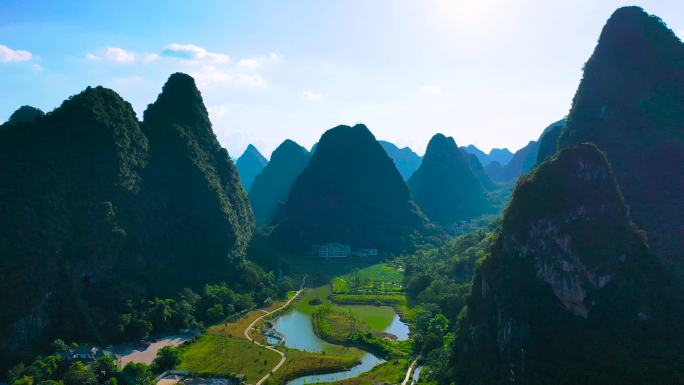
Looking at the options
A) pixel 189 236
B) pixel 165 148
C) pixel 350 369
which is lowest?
pixel 350 369

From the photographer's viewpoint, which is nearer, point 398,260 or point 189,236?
point 189,236

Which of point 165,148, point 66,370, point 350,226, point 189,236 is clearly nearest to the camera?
point 66,370

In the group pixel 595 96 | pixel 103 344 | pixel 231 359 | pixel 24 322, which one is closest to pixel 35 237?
pixel 24 322

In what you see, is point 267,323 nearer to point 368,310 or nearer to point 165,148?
point 368,310

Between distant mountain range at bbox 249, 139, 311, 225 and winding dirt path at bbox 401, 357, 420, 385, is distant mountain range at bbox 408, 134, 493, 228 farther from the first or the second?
winding dirt path at bbox 401, 357, 420, 385

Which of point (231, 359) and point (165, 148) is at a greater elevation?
point (165, 148)

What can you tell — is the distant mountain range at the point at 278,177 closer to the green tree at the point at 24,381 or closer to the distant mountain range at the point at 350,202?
the distant mountain range at the point at 350,202

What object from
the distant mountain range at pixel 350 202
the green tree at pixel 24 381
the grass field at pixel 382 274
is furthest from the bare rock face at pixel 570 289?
the distant mountain range at pixel 350 202
